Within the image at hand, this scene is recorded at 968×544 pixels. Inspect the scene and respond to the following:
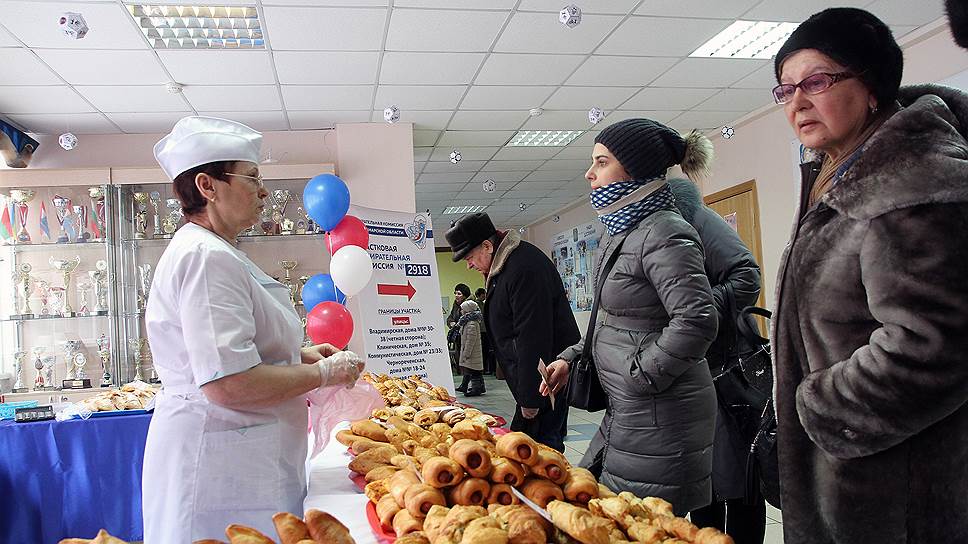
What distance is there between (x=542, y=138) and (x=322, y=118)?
2.48 m

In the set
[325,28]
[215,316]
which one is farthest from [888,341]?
[325,28]

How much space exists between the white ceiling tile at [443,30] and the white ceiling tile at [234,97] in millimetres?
1296

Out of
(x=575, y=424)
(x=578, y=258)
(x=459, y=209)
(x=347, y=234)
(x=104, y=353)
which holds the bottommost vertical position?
(x=575, y=424)

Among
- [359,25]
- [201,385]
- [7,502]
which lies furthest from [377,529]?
[359,25]

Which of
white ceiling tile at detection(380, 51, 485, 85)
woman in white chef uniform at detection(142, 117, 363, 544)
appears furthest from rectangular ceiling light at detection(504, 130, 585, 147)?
woman in white chef uniform at detection(142, 117, 363, 544)

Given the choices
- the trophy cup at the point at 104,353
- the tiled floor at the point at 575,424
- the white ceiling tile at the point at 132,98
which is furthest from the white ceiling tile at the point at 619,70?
the trophy cup at the point at 104,353

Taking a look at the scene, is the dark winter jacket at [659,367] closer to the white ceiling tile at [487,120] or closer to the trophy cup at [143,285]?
the white ceiling tile at [487,120]

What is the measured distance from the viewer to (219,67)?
14.2 ft

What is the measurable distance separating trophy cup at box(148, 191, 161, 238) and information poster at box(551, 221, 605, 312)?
22.9ft

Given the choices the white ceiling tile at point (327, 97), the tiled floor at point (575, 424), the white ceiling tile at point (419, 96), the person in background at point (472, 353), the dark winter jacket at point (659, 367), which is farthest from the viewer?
the person in background at point (472, 353)

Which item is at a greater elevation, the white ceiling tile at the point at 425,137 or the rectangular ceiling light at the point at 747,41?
the white ceiling tile at the point at 425,137

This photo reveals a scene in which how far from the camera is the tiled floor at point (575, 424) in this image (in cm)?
329

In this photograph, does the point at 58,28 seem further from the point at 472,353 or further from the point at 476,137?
the point at 472,353

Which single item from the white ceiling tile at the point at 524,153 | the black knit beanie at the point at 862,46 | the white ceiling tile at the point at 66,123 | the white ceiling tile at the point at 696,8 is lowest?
the black knit beanie at the point at 862,46
